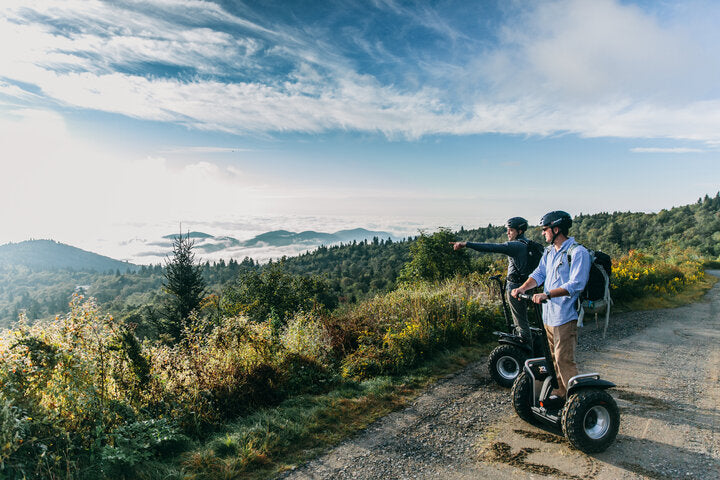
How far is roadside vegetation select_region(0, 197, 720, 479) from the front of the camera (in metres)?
3.60

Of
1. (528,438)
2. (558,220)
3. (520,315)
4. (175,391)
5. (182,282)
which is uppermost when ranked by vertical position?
(558,220)

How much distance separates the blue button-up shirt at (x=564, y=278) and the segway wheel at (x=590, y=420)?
829 mm

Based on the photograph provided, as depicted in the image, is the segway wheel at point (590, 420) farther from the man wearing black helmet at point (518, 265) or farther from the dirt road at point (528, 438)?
the man wearing black helmet at point (518, 265)

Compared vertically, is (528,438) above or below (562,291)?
below

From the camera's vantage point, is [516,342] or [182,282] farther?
[182,282]

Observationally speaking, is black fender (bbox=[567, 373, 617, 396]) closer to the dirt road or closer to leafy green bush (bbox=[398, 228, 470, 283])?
the dirt road

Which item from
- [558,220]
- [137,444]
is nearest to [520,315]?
[558,220]

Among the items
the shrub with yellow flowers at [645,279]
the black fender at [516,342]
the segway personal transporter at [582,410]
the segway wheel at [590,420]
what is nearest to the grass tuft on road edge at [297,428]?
the black fender at [516,342]

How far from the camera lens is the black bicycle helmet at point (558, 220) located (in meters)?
4.16

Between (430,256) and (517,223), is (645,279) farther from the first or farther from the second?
(430,256)

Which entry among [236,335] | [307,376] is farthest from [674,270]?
[236,335]

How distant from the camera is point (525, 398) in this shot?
14.8ft

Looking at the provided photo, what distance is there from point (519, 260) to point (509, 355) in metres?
1.58

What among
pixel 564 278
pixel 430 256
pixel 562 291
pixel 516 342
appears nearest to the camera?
pixel 562 291
